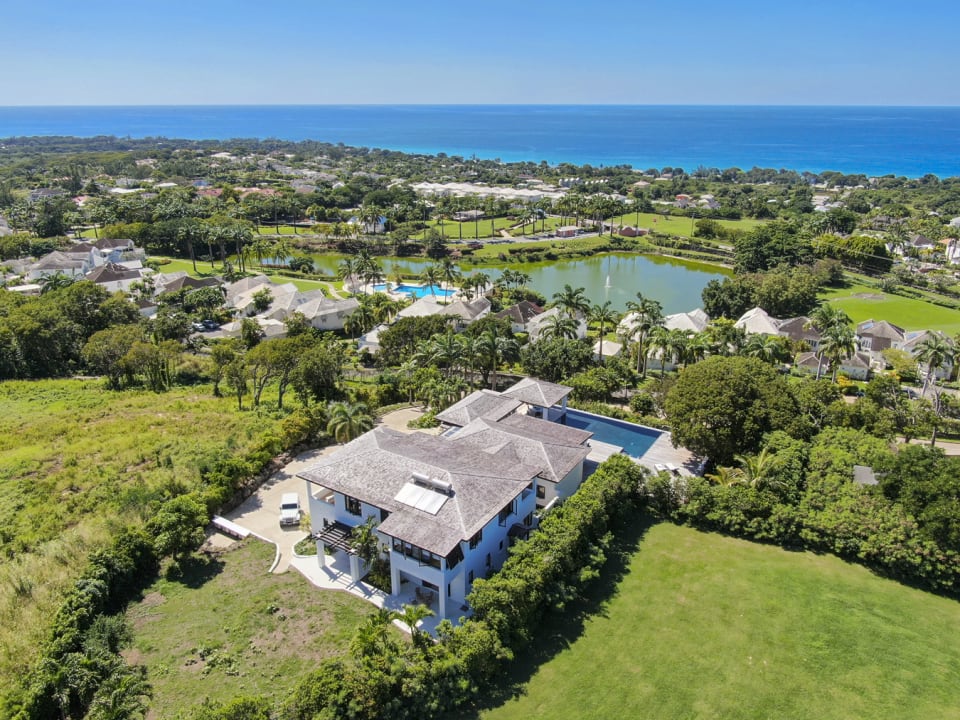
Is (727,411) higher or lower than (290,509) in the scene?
higher

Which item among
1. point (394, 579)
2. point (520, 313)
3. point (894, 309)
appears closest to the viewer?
point (394, 579)

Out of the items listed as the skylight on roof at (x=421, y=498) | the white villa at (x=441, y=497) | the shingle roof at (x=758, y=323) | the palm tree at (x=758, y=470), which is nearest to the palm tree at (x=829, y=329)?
the shingle roof at (x=758, y=323)

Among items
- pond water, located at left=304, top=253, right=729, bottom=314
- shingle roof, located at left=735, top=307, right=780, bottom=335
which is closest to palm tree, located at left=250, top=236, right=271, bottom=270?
pond water, located at left=304, top=253, right=729, bottom=314

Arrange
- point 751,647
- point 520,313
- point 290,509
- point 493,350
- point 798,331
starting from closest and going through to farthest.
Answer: point 751,647 → point 290,509 → point 493,350 → point 798,331 → point 520,313

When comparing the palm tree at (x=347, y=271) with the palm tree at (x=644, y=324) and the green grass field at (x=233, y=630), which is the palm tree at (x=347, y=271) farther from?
the green grass field at (x=233, y=630)

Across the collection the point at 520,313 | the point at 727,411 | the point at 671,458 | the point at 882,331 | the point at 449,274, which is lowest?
the point at 671,458

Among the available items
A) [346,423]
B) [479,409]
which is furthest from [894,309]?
[346,423]

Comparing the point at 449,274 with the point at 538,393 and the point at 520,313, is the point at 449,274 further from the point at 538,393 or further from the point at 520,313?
the point at 538,393

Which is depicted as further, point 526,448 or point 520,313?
point 520,313
